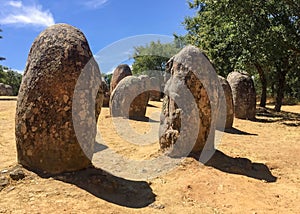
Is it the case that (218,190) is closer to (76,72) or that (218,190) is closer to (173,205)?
(173,205)

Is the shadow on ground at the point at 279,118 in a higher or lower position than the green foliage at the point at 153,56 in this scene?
lower

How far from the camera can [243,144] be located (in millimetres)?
8164

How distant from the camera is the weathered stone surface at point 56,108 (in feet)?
14.6

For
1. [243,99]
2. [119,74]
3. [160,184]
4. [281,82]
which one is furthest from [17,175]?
[281,82]

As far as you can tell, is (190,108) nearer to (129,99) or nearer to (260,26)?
(129,99)

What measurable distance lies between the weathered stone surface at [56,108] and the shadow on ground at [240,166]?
2.59 metres

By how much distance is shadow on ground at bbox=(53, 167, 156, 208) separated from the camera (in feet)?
13.7

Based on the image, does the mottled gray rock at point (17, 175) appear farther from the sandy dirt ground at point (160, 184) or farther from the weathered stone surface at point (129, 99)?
the weathered stone surface at point (129, 99)

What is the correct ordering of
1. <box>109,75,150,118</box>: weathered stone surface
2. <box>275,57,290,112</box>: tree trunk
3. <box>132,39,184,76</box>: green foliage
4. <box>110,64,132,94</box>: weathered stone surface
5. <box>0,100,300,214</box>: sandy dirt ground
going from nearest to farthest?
<box>0,100,300,214</box>: sandy dirt ground → <box>109,75,150,118</box>: weathered stone surface → <box>275,57,290,112</box>: tree trunk → <box>110,64,132,94</box>: weathered stone surface → <box>132,39,184,76</box>: green foliage

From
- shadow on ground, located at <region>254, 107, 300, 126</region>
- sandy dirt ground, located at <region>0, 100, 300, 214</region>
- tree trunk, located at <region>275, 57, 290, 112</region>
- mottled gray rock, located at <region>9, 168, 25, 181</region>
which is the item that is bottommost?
sandy dirt ground, located at <region>0, 100, 300, 214</region>

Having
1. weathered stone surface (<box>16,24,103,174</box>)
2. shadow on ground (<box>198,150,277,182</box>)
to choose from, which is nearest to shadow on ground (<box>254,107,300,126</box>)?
shadow on ground (<box>198,150,277,182</box>)

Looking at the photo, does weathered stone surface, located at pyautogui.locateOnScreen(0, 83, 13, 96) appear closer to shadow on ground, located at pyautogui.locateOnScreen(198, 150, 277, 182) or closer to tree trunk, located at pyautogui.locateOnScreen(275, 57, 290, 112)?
tree trunk, located at pyautogui.locateOnScreen(275, 57, 290, 112)

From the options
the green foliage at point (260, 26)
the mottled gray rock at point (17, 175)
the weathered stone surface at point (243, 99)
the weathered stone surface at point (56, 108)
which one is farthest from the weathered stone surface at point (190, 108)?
the green foliage at point (260, 26)

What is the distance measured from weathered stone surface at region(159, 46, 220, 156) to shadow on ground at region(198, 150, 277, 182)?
0.40 metres
